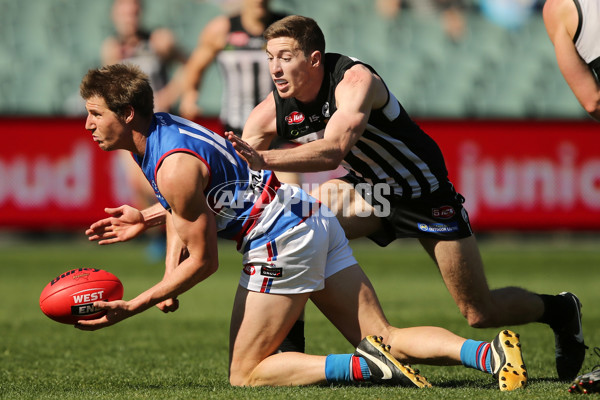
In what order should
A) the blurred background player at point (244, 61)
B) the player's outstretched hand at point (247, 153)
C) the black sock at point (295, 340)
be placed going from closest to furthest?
the player's outstretched hand at point (247, 153)
the black sock at point (295, 340)
the blurred background player at point (244, 61)

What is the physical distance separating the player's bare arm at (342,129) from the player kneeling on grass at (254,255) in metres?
0.36

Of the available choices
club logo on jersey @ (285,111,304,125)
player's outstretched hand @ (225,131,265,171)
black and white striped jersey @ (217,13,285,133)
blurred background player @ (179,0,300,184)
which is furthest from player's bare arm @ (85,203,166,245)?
black and white striped jersey @ (217,13,285,133)

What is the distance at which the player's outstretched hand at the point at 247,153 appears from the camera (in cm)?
409

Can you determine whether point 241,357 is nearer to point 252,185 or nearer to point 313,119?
point 252,185

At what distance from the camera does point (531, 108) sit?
15.6m

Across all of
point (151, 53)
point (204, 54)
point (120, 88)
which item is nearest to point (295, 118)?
point (120, 88)

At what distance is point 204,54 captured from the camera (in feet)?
32.1

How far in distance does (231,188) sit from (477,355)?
1.49m

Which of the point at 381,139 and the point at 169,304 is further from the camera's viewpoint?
the point at 381,139

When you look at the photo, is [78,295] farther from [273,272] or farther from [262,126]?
[262,126]

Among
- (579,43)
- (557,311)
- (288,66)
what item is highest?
(579,43)

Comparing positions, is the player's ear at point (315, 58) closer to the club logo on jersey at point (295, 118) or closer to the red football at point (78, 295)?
the club logo on jersey at point (295, 118)

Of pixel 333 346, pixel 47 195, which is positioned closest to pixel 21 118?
pixel 47 195

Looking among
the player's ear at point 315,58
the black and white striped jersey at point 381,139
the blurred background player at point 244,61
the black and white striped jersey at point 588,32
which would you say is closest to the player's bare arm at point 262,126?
the black and white striped jersey at point 381,139
